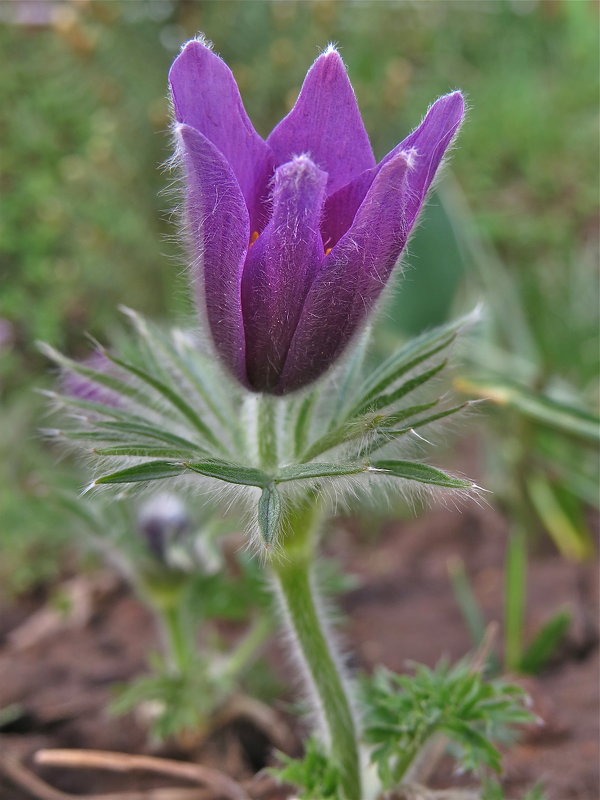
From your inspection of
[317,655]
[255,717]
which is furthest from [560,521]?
[317,655]

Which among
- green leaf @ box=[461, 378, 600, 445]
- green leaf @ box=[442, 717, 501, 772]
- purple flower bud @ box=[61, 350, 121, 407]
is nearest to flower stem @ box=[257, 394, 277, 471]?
purple flower bud @ box=[61, 350, 121, 407]

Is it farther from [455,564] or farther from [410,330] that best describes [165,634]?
[410,330]

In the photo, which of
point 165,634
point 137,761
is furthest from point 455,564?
point 137,761

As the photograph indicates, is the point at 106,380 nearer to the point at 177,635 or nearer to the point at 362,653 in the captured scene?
the point at 177,635

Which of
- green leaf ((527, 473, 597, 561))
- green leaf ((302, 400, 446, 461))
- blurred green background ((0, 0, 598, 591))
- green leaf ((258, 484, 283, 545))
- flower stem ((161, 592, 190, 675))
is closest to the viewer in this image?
green leaf ((258, 484, 283, 545))

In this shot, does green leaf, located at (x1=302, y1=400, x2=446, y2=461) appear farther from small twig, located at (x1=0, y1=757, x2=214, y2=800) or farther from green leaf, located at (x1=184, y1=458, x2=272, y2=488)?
small twig, located at (x1=0, y1=757, x2=214, y2=800)
